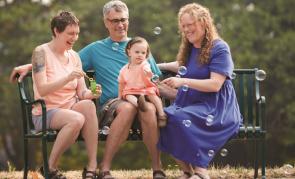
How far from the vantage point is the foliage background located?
1627cm

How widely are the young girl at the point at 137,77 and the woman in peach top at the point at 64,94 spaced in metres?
0.23

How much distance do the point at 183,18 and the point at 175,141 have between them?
86 cm

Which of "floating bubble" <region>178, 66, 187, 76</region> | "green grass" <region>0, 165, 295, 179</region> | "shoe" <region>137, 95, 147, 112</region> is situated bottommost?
"green grass" <region>0, 165, 295, 179</region>

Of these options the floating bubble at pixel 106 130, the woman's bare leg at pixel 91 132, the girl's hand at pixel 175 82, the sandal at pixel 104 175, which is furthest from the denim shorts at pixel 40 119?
the girl's hand at pixel 175 82

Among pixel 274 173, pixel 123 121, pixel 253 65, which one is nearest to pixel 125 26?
pixel 123 121

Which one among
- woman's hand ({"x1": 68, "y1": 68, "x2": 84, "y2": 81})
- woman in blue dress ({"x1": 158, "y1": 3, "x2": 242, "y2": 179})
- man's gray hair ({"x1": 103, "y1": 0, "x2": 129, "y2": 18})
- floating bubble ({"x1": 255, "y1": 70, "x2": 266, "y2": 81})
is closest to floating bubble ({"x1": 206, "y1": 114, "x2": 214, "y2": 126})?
woman in blue dress ({"x1": 158, "y1": 3, "x2": 242, "y2": 179})

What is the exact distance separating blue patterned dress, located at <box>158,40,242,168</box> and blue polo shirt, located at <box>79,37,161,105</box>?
502mm

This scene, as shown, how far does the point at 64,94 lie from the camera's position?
18.6ft

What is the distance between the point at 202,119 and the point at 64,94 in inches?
39.7

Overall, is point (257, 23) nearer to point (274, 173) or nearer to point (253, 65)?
point (253, 65)

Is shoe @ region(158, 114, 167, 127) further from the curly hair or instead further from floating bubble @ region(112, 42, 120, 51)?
floating bubble @ region(112, 42, 120, 51)

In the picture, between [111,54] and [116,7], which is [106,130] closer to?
[111,54]

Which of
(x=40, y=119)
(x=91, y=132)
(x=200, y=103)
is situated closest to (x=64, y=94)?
(x=40, y=119)

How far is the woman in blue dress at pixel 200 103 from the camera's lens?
212 inches
